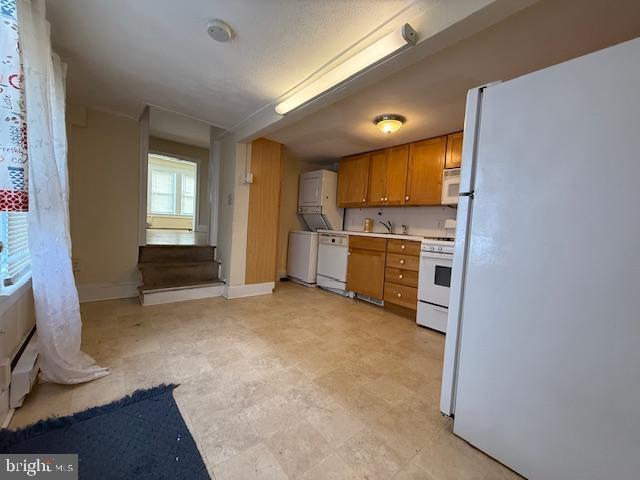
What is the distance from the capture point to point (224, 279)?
3416 millimetres

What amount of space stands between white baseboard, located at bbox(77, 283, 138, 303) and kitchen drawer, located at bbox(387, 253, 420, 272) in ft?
10.6

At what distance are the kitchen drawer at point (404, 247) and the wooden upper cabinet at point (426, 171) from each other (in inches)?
23.3

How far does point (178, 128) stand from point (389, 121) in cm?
339

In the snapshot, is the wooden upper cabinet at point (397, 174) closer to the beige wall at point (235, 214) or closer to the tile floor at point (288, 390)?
the tile floor at point (288, 390)

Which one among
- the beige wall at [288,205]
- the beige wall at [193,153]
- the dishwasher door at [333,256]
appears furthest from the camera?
the beige wall at [193,153]

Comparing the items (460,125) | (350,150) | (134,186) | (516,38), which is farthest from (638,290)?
(134,186)

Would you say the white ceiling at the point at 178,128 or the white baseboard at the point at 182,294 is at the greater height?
the white ceiling at the point at 178,128

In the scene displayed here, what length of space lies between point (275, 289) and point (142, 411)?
256 centimetres

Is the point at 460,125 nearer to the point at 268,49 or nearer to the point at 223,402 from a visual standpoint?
the point at 268,49

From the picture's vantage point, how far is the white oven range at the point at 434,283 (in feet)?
8.25

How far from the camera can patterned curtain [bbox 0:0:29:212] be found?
36.7 inches

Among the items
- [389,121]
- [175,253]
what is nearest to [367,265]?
[389,121]

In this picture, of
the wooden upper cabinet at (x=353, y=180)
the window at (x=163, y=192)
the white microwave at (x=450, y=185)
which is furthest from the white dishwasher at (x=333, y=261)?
the window at (x=163, y=192)

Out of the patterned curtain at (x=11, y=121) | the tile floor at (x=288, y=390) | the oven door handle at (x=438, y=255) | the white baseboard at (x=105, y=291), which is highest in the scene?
the patterned curtain at (x=11, y=121)
